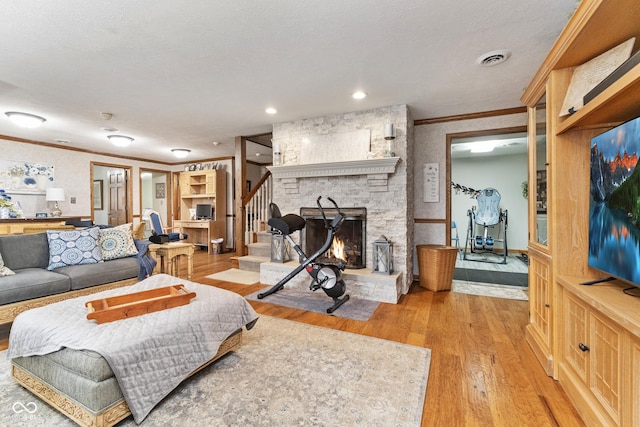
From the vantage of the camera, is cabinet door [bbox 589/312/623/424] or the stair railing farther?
the stair railing

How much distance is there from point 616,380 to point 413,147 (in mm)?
3408

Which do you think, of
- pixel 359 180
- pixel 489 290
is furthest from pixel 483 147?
pixel 359 180

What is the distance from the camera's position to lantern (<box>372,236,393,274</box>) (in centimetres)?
347

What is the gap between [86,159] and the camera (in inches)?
250

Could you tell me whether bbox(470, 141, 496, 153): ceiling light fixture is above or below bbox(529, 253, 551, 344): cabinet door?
above

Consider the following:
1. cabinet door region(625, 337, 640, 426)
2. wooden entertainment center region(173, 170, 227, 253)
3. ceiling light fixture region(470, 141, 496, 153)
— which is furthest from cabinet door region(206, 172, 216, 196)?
cabinet door region(625, 337, 640, 426)

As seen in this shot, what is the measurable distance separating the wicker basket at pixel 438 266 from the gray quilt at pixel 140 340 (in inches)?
110

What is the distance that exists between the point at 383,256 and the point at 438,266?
2.72 ft

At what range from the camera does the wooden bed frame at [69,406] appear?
4.43ft

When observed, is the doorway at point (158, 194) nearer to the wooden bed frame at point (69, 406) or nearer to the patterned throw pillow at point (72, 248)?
the patterned throw pillow at point (72, 248)

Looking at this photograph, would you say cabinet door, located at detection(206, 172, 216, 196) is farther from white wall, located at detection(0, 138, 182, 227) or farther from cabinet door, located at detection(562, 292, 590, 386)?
cabinet door, located at detection(562, 292, 590, 386)

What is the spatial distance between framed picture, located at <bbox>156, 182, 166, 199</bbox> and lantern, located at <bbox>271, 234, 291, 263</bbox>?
576cm

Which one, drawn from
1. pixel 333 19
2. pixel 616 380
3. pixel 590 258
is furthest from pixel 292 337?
pixel 333 19

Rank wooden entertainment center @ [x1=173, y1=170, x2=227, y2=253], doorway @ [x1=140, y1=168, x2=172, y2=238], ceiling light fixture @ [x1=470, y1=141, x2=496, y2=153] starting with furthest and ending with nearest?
doorway @ [x1=140, y1=168, x2=172, y2=238]
wooden entertainment center @ [x1=173, y1=170, x2=227, y2=253]
ceiling light fixture @ [x1=470, y1=141, x2=496, y2=153]
